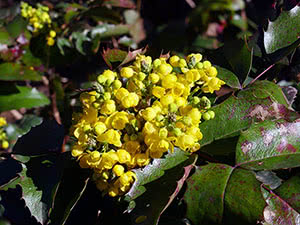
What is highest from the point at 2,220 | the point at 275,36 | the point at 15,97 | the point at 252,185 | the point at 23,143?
the point at 275,36

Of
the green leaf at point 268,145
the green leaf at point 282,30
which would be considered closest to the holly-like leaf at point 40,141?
the green leaf at point 268,145

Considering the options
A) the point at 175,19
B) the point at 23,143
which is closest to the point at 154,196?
the point at 23,143

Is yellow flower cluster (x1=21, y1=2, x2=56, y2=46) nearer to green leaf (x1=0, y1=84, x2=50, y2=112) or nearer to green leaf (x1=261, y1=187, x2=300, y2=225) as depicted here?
green leaf (x1=0, y1=84, x2=50, y2=112)

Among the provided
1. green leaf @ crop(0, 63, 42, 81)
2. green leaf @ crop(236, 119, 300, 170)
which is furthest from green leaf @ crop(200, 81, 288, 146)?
green leaf @ crop(0, 63, 42, 81)

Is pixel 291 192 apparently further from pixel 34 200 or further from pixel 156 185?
pixel 34 200

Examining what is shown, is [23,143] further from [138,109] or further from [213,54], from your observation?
[213,54]

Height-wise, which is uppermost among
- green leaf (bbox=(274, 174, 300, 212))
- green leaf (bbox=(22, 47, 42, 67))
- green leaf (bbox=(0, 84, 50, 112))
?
green leaf (bbox=(274, 174, 300, 212))

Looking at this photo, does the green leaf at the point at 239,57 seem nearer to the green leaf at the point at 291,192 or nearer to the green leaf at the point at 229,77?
the green leaf at the point at 229,77
